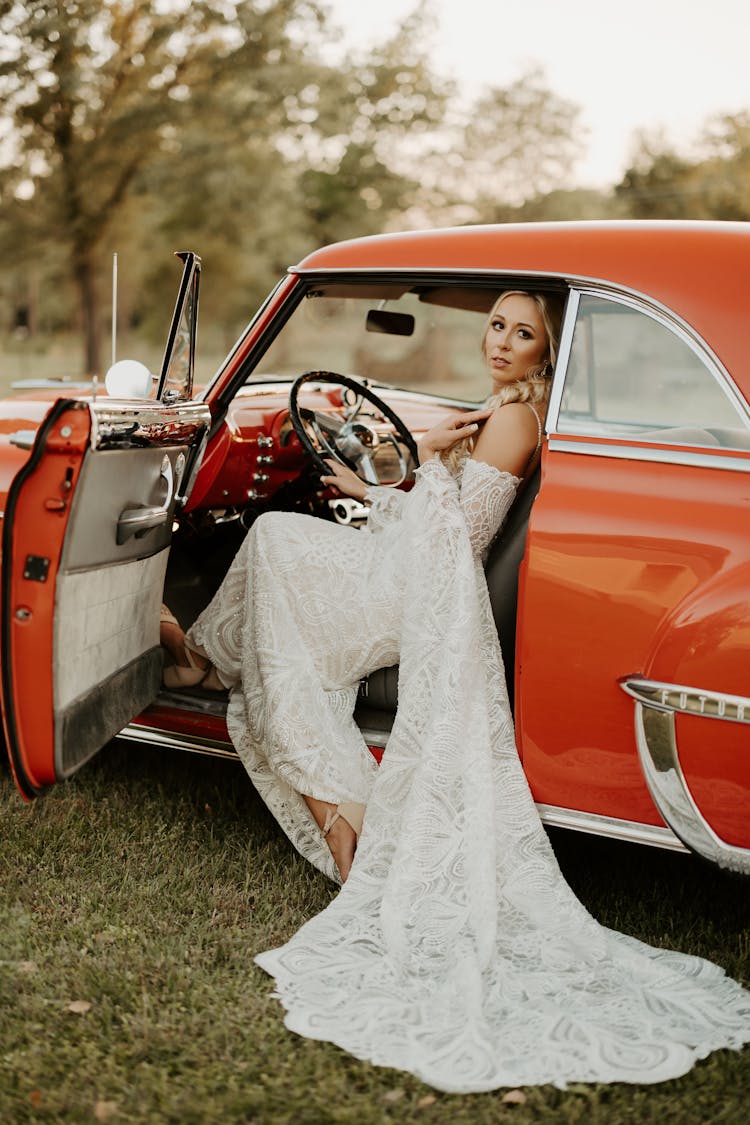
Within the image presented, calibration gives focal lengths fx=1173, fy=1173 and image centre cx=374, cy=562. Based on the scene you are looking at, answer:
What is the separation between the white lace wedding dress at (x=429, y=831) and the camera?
8.30 feet

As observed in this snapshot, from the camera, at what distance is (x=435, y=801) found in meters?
2.96

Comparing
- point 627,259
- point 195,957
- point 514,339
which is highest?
point 627,259

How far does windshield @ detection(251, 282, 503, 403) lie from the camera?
383 cm

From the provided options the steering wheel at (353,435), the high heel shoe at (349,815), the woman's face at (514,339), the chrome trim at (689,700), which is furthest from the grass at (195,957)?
the woman's face at (514,339)

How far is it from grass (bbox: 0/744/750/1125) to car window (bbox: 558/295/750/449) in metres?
1.30

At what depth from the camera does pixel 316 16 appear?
88.8ft

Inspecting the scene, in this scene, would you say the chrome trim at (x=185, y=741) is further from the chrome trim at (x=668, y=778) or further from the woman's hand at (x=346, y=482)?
the chrome trim at (x=668, y=778)

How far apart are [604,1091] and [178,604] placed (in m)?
2.32

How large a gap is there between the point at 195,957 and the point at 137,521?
3.55ft

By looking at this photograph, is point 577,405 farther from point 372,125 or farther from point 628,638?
point 372,125

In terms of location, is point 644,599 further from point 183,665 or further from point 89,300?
point 89,300

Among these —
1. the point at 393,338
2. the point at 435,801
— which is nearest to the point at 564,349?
the point at 435,801

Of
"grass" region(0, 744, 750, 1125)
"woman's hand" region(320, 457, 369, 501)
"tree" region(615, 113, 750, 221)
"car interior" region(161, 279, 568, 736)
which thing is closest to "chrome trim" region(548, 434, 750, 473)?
"car interior" region(161, 279, 568, 736)

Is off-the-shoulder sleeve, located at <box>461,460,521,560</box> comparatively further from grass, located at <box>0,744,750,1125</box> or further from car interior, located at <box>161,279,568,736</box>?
grass, located at <box>0,744,750,1125</box>
